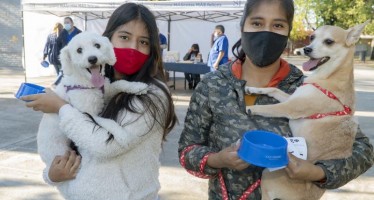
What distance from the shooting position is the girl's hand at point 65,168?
1.70 m

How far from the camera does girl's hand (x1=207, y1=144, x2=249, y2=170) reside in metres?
1.42

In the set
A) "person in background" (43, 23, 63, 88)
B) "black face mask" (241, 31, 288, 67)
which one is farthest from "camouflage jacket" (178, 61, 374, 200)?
"person in background" (43, 23, 63, 88)

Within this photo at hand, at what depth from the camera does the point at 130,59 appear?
187 centimetres

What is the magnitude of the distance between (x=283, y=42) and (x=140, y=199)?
100 centimetres

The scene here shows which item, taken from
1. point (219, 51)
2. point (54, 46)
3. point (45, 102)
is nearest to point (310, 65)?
point (45, 102)

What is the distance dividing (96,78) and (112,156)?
445 mm

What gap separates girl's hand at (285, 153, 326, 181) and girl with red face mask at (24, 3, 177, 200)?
0.66 meters

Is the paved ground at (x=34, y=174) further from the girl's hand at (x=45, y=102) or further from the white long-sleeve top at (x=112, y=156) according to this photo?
the girl's hand at (x=45, y=102)

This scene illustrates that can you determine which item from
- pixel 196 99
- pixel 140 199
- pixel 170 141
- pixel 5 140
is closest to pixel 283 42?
pixel 196 99

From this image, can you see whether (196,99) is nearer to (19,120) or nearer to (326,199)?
(326,199)

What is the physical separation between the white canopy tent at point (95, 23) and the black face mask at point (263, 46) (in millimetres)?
9795

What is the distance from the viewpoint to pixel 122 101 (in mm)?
1794

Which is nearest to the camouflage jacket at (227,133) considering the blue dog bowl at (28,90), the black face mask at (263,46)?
the black face mask at (263,46)

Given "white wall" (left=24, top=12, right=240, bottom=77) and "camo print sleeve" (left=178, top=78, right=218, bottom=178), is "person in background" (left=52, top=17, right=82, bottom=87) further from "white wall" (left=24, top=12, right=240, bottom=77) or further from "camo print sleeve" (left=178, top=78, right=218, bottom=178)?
"camo print sleeve" (left=178, top=78, right=218, bottom=178)
